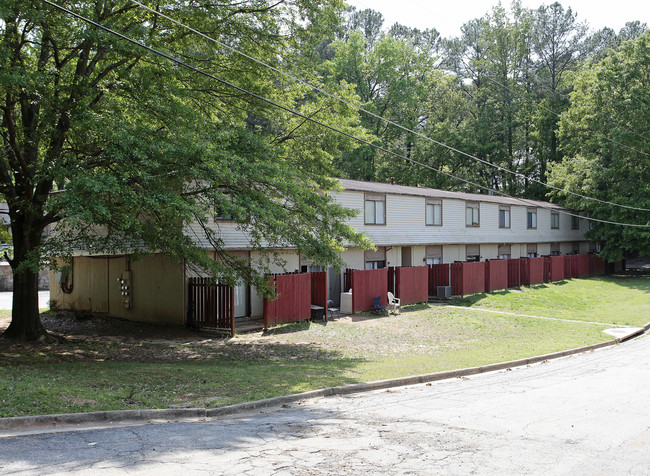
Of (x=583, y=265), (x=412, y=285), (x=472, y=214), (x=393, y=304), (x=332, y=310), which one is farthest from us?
(x=583, y=265)

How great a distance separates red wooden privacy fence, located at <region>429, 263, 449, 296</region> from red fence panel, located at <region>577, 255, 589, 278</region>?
799 inches

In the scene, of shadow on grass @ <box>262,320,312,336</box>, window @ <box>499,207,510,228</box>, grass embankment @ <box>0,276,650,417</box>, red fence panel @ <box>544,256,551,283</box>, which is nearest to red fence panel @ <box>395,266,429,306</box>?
grass embankment @ <box>0,276,650,417</box>

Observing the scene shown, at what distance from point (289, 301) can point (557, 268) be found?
91.7 feet

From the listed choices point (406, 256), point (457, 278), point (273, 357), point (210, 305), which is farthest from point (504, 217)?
point (273, 357)

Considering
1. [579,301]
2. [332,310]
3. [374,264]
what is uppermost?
[374,264]

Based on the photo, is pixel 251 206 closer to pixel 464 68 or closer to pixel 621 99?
pixel 621 99

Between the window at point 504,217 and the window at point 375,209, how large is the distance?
46.3ft

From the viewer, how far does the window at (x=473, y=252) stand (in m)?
38.1

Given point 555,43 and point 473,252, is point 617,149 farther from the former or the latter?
point 555,43

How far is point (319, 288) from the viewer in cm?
2333

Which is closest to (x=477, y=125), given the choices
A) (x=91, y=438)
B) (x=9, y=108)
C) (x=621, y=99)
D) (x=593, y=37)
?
(x=621, y=99)

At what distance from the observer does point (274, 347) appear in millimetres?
17422

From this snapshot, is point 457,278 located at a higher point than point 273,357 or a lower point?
higher

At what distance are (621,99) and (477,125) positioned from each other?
16.1m
